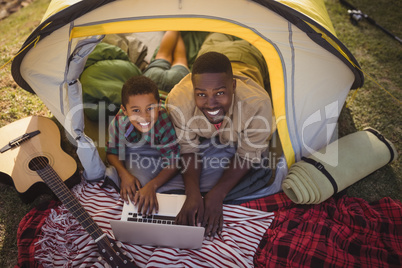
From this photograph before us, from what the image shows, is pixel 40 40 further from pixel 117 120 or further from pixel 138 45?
pixel 138 45

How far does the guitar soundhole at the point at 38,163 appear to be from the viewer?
1718 millimetres

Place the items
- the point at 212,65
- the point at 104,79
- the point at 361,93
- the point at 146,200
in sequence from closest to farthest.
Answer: the point at 212,65
the point at 146,200
the point at 104,79
the point at 361,93

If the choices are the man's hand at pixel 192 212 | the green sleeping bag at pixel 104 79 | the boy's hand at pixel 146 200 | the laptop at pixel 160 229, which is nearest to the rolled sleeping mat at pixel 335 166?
the man's hand at pixel 192 212

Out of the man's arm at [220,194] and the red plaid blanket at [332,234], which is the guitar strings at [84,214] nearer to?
the man's arm at [220,194]

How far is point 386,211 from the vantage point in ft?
5.48

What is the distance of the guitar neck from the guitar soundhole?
1.3 inches

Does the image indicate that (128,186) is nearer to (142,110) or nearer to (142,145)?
(142,145)

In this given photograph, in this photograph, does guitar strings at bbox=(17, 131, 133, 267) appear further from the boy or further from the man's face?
the man's face

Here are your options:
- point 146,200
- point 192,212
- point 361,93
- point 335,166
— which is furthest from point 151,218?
point 361,93

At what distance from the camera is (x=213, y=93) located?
1.53 metres

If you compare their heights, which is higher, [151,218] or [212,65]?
[212,65]

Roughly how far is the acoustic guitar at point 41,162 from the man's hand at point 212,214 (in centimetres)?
46

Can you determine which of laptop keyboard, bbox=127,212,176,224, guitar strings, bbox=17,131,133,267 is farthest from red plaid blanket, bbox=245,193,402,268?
guitar strings, bbox=17,131,133,267

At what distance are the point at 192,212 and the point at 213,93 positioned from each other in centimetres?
63
